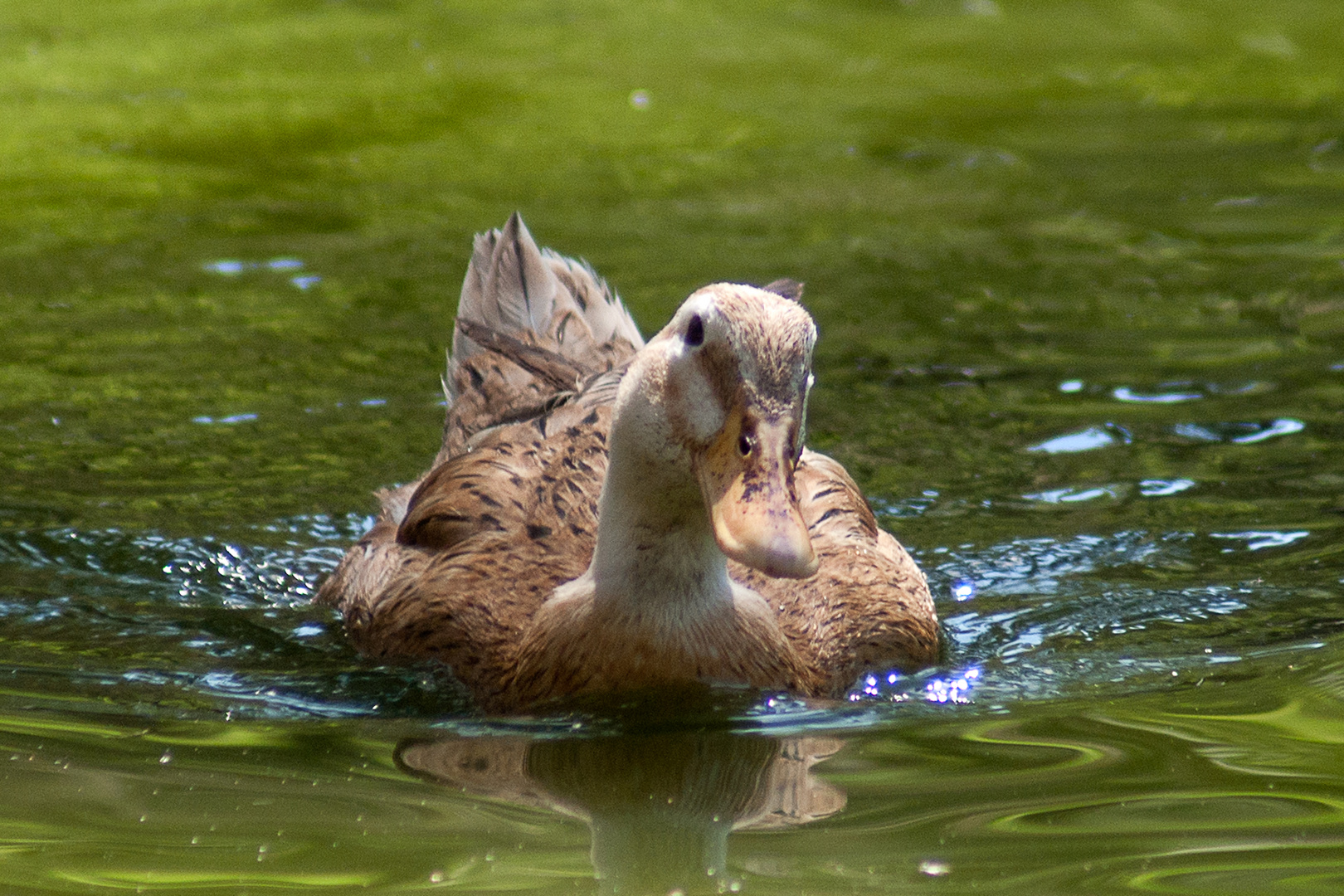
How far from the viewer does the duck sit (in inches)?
203

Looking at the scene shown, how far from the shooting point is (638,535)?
224 inches

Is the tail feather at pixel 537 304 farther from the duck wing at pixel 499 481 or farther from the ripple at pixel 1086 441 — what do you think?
the ripple at pixel 1086 441

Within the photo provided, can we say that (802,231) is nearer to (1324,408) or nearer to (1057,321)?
(1057,321)

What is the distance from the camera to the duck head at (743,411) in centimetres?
499

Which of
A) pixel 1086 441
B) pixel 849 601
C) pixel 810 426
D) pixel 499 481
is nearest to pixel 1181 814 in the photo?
pixel 849 601

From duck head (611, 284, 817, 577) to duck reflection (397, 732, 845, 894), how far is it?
625mm

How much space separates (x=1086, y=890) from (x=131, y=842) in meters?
2.34

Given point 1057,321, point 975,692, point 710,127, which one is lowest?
point 975,692

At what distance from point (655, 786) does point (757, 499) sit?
859 mm

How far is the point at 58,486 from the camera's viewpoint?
27.0ft

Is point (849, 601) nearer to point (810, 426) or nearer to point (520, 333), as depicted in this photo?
point (520, 333)

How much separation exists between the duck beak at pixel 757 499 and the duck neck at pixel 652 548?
38 centimetres

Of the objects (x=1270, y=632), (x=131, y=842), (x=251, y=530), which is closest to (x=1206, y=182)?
(x=1270, y=632)

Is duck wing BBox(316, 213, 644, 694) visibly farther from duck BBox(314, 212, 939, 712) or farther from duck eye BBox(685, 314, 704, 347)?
Answer: duck eye BBox(685, 314, 704, 347)
